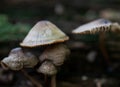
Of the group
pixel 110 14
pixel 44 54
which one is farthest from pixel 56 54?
pixel 110 14

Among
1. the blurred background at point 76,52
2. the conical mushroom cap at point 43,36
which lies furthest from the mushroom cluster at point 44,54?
the blurred background at point 76,52

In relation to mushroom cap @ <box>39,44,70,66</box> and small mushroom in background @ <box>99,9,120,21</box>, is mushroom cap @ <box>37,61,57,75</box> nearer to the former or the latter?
mushroom cap @ <box>39,44,70,66</box>

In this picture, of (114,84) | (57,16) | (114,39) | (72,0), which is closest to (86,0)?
(72,0)

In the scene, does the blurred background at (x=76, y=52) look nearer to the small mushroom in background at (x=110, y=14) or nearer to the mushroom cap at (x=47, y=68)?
the small mushroom in background at (x=110, y=14)

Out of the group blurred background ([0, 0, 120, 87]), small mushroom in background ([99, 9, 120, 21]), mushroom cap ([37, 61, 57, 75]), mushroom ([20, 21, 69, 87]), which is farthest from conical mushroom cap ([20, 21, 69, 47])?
small mushroom in background ([99, 9, 120, 21])

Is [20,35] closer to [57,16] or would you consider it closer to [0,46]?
[0,46]

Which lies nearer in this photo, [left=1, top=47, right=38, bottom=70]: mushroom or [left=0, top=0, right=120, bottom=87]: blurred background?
[left=1, top=47, right=38, bottom=70]: mushroom
